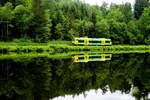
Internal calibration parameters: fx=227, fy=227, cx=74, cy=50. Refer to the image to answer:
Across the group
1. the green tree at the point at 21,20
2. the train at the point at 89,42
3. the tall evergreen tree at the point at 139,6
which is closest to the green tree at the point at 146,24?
the tall evergreen tree at the point at 139,6

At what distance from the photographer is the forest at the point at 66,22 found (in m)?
48.4

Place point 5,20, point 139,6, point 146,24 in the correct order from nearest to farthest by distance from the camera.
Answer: point 5,20, point 146,24, point 139,6

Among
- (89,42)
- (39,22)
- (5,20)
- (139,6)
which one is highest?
(139,6)

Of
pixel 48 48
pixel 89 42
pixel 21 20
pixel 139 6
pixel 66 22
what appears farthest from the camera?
pixel 139 6

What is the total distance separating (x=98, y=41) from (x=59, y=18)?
1210 cm

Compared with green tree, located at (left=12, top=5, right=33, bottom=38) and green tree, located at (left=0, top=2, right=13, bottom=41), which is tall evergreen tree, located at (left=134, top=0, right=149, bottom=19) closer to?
green tree, located at (left=12, top=5, right=33, bottom=38)

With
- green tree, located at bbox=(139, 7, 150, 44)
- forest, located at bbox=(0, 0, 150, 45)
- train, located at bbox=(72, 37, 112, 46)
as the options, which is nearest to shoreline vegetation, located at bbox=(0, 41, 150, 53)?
train, located at bbox=(72, 37, 112, 46)

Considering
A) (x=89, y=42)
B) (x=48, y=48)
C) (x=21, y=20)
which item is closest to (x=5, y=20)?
(x=21, y=20)

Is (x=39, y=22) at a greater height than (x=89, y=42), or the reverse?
(x=39, y=22)

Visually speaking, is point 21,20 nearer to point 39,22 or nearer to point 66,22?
point 39,22

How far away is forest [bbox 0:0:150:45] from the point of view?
48.4 metres

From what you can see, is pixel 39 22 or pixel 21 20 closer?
pixel 39 22

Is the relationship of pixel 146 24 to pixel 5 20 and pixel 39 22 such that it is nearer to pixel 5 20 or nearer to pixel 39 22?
pixel 39 22

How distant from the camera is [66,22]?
57.5 meters
